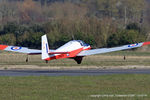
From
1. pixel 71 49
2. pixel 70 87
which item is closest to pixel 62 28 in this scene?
pixel 71 49

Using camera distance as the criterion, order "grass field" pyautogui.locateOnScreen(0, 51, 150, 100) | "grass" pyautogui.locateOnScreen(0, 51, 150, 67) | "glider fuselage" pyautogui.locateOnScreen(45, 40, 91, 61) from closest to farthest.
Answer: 1. "grass field" pyautogui.locateOnScreen(0, 51, 150, 100)
2. "glider fuselage" pyautogui.locateOnScreen(45, 40, 91, 61)
3. "grass" pyautogui.locateOnScreen(0, 51, 150, 67)

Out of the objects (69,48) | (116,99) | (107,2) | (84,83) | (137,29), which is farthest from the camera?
(107,2)

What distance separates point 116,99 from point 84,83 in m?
4.48

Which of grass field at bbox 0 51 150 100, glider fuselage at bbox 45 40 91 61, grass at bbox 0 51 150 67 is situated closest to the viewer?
grass field at bbox 0 51 150 100

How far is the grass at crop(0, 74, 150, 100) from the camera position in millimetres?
14229

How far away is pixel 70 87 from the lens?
16.7 m

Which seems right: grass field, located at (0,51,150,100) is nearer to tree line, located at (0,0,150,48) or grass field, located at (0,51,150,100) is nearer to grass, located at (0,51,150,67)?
grass, located at (0,51,150,67)

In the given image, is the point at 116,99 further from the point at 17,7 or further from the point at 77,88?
the point at 17,7

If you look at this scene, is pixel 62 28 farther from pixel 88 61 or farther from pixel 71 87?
pixel 71 87

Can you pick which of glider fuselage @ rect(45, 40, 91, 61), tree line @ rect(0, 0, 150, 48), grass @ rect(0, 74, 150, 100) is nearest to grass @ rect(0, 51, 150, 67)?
glider fuselage @ rect(45, 40, 91, 61)

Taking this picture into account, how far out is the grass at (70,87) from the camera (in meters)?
14.2

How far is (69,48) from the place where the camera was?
28328 millimetres

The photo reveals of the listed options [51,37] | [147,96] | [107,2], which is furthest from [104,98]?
[107,2]

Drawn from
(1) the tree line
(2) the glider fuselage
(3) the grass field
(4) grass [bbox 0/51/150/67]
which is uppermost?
(3) the grass field
